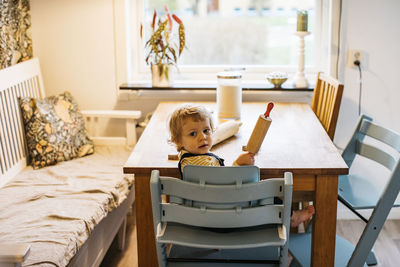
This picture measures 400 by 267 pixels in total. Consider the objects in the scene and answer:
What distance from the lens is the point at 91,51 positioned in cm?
308

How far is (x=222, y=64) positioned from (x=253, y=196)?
5.90 feet

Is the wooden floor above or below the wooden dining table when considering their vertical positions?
below

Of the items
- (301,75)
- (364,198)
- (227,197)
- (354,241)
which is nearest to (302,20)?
(301,75)

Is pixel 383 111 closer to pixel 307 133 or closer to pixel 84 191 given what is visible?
pixel 307 133

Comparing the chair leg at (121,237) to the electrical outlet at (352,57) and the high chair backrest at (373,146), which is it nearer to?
the high chair backrest at (373,146)

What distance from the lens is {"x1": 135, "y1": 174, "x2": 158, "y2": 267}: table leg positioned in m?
1.88

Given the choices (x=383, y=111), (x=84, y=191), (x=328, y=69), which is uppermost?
(x=328, y=69)

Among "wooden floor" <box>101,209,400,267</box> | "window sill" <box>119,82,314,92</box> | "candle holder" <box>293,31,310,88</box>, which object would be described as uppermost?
"candle holder" <box>293,31,310,88</box>

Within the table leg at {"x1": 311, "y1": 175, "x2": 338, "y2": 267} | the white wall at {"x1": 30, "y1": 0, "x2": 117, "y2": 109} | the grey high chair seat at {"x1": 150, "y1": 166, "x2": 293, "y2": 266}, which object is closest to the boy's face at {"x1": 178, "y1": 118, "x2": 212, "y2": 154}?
the grey high chair seat at {"x1": 150, "y1": 166, "x2": 293, "y2": 266}

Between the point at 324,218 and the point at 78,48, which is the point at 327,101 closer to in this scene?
the point at 324,218

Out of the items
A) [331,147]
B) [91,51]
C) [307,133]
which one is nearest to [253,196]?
[331,147]

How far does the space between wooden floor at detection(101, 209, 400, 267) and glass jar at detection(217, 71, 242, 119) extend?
0.93 m

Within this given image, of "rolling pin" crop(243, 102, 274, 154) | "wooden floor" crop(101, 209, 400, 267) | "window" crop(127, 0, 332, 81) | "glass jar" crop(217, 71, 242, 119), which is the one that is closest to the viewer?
"rolling pin" crop(243, 102, 274, 154)

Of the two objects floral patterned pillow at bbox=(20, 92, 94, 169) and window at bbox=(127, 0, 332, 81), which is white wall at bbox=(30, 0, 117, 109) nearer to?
window at bbox=(127, 0, 332, 81)
